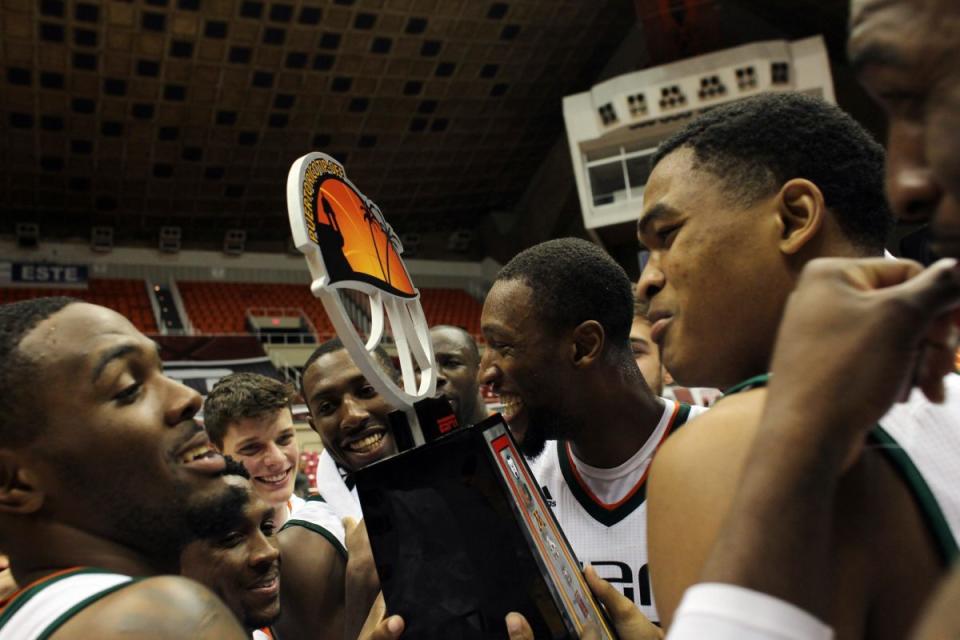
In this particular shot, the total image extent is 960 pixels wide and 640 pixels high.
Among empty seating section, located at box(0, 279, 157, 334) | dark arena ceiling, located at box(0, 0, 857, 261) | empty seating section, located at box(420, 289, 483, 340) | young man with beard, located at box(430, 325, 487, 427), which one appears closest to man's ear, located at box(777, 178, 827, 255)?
young man with beard, located at box(430, 325, 487, 427)

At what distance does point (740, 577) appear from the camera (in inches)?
31.6

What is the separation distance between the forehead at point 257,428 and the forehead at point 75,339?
2.08 m

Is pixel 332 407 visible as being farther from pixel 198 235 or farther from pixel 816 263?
pixel 198 235

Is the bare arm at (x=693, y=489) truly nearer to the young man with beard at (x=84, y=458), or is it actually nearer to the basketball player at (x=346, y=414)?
the young man with beard at (x=84, y=458)

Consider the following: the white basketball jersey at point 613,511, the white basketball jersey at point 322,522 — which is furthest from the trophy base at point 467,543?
the white basketball jersey at point 322,522

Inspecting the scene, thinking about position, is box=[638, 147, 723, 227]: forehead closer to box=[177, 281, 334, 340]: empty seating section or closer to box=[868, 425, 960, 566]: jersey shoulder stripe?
box=[868, 425, 960, 566]: jersey shoulder stripe

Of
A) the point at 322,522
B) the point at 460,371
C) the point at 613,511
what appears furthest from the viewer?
the point at 460,371

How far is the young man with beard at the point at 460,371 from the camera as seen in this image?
3793 millimetres

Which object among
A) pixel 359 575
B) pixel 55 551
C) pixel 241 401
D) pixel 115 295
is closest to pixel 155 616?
pixel 55 551

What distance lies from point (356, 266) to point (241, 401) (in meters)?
2.24

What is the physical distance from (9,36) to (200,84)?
3000 millimetres

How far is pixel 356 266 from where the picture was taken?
163 cm

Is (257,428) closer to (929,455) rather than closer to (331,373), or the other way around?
(331,373)

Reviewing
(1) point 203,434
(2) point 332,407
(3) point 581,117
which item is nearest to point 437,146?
(3) point 581,117
